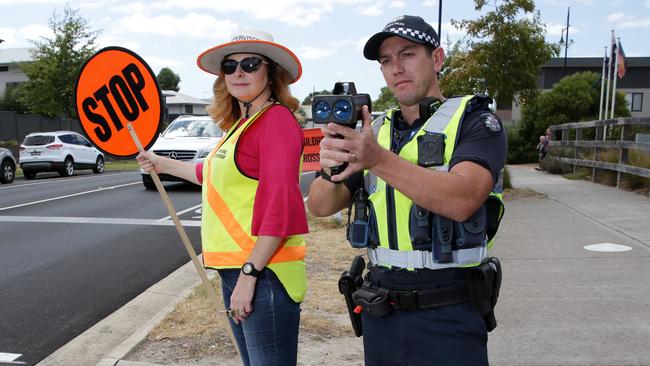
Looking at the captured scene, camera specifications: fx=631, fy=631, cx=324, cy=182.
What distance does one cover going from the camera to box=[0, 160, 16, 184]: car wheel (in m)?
19.6

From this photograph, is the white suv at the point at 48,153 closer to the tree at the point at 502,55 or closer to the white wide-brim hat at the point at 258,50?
the tree at the point at 502,55

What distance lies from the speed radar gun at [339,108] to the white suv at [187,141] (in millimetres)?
13155

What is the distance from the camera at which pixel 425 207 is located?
189cm

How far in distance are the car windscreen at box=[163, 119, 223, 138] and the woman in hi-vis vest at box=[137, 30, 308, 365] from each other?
1344cm

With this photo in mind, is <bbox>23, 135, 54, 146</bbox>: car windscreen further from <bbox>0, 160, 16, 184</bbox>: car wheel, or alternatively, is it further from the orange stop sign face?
the orange stop sign face

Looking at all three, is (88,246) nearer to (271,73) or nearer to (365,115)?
(271,73)

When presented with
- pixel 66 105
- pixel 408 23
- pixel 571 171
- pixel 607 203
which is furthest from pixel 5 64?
pixel 408 23

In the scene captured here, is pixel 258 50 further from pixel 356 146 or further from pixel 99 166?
pixel 99 166

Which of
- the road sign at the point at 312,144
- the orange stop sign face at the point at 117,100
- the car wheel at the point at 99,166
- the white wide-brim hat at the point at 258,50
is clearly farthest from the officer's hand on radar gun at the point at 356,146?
the car wheel at the point at 99,166

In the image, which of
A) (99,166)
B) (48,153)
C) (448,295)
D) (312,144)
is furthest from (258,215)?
(99,166)

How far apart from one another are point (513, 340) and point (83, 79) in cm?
329

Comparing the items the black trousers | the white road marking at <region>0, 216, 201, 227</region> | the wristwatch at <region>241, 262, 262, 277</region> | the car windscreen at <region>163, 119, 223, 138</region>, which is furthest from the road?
the black trousers

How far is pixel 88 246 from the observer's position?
8.54 metres

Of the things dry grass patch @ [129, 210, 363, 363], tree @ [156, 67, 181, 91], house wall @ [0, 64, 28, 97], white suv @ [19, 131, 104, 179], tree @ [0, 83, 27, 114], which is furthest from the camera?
tree @ [156, 67, 181, 91]
